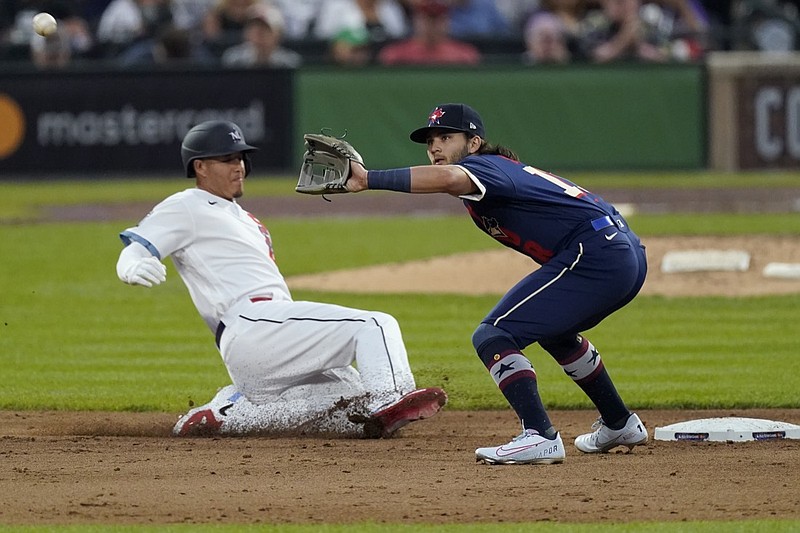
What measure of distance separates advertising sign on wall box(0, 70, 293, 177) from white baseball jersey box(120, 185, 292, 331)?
558 inches

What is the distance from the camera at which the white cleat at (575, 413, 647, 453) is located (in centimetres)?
718

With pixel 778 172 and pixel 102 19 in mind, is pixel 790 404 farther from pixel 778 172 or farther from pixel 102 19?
pixel 102 19

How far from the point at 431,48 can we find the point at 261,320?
15.3 m

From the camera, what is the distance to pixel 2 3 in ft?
81.4

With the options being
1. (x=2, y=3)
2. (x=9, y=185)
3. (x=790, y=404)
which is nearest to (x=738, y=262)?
(x=790, y=404)

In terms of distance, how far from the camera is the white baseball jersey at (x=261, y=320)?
7.52 metres

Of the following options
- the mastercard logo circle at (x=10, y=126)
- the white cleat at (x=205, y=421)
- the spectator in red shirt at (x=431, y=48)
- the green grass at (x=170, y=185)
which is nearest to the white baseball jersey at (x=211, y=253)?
the white cleat at (x=205, y=421)

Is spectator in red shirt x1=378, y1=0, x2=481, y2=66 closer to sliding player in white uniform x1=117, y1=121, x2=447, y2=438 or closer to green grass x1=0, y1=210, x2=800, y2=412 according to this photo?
green grass x1=0, y1=210, x2=800, y2=412

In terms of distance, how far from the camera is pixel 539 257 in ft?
23.1

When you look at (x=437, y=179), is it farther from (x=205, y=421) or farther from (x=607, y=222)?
(x=205, y=421)

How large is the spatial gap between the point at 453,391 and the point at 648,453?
2.31 m

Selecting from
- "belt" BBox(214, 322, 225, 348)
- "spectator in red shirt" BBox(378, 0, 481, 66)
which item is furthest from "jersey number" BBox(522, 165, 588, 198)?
"spectator in red shirt" BBox(378, 0, 481, 66)

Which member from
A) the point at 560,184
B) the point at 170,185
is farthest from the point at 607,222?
the point at 170,185

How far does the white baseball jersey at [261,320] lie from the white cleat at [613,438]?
918mm
